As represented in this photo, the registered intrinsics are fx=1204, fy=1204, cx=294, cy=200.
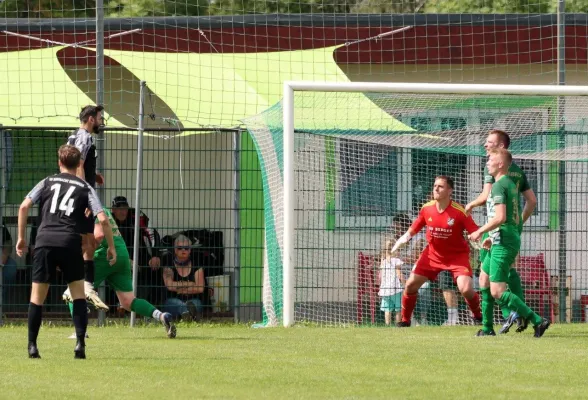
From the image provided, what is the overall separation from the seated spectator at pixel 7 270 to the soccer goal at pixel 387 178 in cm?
307

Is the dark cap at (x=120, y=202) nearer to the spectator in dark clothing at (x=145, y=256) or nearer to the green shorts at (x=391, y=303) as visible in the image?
the spectator in dark clothing at (x=145, y=256)

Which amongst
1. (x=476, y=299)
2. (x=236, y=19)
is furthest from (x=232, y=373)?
(x=236, y=19)

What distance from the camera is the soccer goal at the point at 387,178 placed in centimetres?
1409

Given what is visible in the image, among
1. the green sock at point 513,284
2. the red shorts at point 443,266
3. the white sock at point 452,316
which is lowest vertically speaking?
the white sock at point 452,316

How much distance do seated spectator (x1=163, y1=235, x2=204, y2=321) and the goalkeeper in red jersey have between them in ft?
8.84

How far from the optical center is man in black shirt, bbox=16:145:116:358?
952 centimetres

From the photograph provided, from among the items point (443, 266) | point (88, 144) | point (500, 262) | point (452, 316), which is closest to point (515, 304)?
point (500, 262)

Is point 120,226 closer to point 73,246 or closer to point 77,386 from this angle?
point 73,246

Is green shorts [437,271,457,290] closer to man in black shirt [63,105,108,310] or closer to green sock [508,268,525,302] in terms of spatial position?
green sock [508,268,525,302]

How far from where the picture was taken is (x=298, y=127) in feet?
46.9

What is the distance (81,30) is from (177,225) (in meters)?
3.97

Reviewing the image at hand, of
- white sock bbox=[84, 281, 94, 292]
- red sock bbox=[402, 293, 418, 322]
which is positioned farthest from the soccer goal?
white sock bbox=[84, 281, 94, 292]

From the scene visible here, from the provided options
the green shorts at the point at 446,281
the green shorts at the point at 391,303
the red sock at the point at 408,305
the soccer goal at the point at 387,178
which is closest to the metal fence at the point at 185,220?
the soccer goal at the point at 387,178

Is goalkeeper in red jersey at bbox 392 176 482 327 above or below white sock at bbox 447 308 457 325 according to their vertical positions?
above
